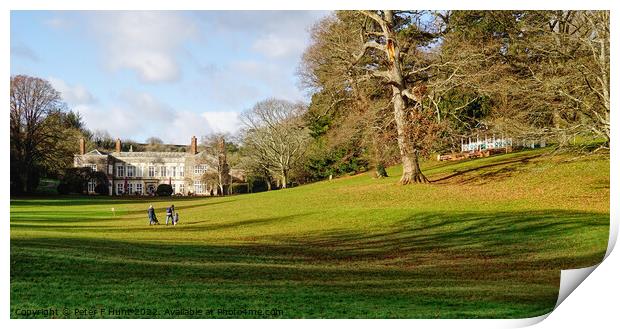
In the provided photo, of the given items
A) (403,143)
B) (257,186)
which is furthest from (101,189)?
(403,143)

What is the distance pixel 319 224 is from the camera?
913 cm

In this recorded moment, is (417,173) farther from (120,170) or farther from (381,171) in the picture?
(120,170)

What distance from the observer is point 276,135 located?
9.21 m

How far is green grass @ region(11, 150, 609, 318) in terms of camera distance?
8180 millimetres

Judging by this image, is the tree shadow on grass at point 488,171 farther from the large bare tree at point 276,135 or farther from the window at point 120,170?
the window at point 120,170

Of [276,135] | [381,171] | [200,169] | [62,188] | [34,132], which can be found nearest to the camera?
[34,132]

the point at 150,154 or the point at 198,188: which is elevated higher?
the point at 150,154

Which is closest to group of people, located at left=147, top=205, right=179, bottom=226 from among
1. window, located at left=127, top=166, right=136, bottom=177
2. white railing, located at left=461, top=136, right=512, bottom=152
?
window, located at left=127, top=166, right=136, bottom=177

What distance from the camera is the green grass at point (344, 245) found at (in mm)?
8180

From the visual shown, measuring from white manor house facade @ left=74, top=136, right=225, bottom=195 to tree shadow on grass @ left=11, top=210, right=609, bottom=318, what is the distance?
65 centimetres

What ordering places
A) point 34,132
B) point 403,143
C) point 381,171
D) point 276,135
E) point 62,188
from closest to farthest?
point 34,132 → point 62,188 → point 276,135 → point 381,171 → point 403,143

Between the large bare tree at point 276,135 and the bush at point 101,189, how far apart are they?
5.58 ft

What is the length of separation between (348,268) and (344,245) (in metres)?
0.37
